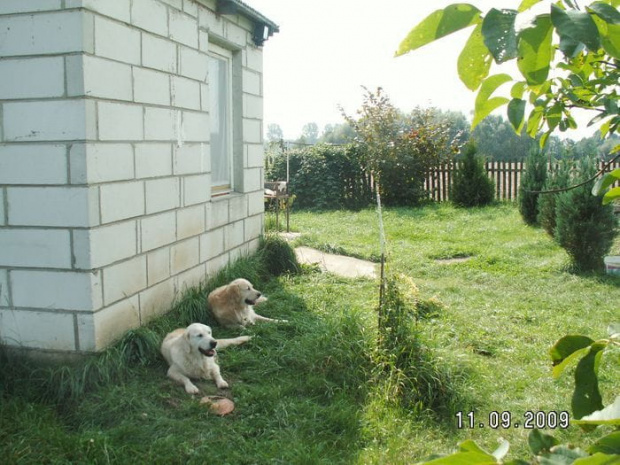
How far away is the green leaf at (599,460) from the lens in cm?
54

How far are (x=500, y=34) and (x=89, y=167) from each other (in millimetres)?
4263

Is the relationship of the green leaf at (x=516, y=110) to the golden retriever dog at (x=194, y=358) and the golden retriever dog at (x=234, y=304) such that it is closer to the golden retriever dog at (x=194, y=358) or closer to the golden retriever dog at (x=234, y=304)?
the golden retriever dog at (x=194, y=358)

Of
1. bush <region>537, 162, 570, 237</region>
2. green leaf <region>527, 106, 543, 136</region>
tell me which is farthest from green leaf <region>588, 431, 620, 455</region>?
bush <region>537, 162, 570, 237</region>

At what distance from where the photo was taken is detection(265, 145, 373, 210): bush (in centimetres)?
1733

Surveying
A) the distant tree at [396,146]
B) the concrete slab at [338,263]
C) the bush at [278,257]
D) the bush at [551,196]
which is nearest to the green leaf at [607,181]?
the concrete slab at [338,263]

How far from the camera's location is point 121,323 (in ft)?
16.4

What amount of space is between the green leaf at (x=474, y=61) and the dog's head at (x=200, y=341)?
13.4 ft

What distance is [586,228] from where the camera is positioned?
8.59m

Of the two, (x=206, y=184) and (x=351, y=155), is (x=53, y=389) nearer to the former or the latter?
(x=206, y=184)

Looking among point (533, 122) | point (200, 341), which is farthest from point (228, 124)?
point (533, 122)

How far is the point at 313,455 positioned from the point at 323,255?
240 inches

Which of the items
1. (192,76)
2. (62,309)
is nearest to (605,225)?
(192,76)

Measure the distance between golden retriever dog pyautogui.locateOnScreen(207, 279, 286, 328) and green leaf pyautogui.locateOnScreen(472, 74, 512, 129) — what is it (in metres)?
5.19

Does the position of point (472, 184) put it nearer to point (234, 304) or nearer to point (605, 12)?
point (234, 304)
